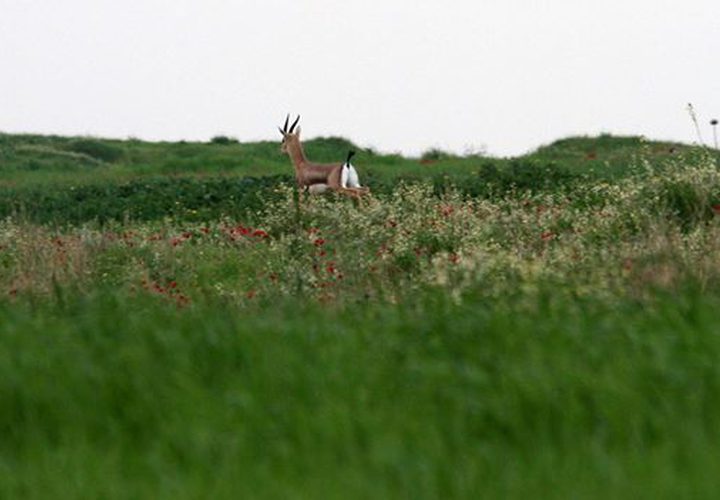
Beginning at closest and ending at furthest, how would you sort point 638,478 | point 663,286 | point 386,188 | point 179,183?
point 638,478 → point 663,286 → point 386,188 → point 179,183

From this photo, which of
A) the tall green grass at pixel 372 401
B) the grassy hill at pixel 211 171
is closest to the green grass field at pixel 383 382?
the tall green grass at pixel 372 401

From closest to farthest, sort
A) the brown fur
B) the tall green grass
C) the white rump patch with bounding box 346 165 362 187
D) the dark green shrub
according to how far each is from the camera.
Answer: the tall green grass < the white rump patch with bounding box 346 165 362 187 < the brown fur < the dark green shrub

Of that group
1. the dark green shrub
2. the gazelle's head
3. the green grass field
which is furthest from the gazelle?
the dark green shrub

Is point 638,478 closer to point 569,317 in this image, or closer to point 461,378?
point 461,378

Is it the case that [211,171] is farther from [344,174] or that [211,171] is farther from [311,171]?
[344,174]

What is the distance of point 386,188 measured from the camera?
89.7ft

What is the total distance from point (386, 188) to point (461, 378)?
20.9m

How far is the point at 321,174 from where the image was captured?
26766mm

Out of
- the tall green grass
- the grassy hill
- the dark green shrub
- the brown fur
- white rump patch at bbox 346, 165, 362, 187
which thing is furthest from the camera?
the dark green shrub

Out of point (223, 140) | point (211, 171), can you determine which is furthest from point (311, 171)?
point (223, 140)

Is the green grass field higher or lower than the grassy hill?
higher

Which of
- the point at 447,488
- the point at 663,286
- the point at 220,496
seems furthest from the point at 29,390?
the point at 663,286

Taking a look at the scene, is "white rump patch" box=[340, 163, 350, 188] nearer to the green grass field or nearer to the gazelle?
the gazelle

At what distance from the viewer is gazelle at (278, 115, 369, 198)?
2570 centimetres
